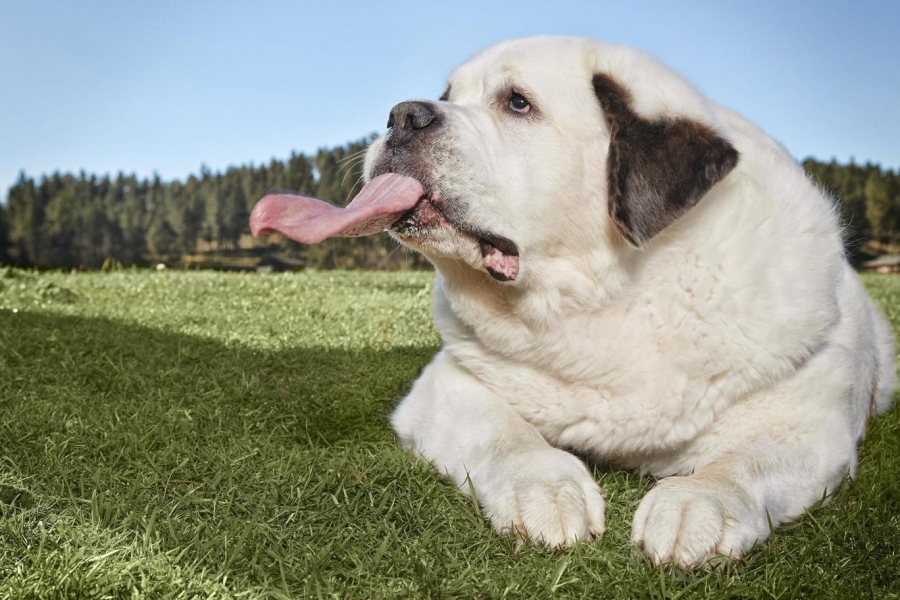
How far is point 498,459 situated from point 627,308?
576 mm

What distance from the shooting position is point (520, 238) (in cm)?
227

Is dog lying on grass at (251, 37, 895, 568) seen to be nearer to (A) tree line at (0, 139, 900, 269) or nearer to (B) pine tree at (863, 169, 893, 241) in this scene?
(A) tree line at (0, 139, 900, 269)

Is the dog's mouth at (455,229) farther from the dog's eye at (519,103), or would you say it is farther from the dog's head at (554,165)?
the dog's eye at (519,103)

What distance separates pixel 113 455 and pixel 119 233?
1905cm

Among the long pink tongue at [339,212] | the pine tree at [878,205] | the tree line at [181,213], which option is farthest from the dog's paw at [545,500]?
the pine tree at [878,205]

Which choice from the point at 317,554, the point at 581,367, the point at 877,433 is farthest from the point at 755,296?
the point at 317,554

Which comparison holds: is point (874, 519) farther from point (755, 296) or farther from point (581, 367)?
point (581, 367)

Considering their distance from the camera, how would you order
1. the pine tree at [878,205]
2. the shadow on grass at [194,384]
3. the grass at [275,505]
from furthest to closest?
the pine tree at [878,205]
the shadow on grass at [194,384]
the grass at [275,505]

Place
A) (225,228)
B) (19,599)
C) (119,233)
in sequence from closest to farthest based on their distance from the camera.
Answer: (19,599), (225,228), (119,233)

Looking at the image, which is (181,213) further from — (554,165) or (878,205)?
(554,165)

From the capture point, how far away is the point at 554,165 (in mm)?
2289

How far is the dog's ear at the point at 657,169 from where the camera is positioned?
220 centimetres


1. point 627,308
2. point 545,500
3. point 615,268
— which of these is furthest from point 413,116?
point 545,500

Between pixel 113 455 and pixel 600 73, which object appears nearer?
pixel 600 73
